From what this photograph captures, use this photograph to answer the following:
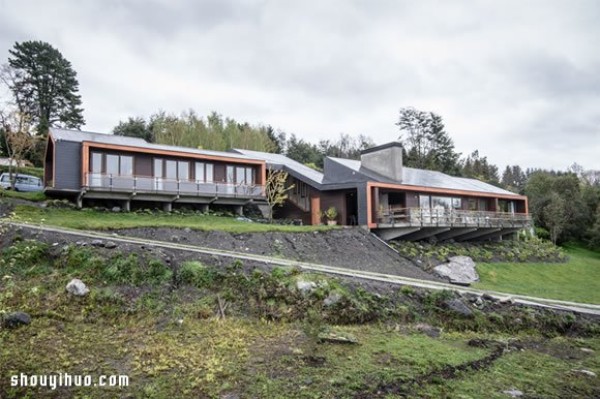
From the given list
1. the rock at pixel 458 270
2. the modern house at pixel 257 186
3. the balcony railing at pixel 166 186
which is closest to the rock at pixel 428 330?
the rock at pixel 458 270

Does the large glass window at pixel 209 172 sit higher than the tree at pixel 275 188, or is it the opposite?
the large glass window at pixel 209 172

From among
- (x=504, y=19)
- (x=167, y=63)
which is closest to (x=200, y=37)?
(x=167, y=63)

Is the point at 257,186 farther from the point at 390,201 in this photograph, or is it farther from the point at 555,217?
the point at 555,217

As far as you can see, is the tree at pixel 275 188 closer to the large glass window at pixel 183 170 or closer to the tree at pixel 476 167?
the large glass window at pixel 183 170

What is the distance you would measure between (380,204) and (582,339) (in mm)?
16558

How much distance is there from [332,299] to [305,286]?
2.75 ft

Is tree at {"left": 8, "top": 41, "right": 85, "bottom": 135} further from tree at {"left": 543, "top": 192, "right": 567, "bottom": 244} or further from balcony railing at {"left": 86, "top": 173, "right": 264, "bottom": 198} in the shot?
tree at {"left": 543, "top": 192, "right": 567, "bottom": 244}

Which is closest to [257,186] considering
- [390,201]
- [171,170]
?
[171,170]

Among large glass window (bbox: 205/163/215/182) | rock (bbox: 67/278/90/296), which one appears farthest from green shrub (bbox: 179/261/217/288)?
large glass window (bbox: 205/163/215/182)

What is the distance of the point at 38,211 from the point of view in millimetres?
19531

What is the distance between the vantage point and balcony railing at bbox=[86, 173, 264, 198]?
22.1 meters

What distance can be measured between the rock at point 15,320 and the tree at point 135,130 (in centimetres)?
4679

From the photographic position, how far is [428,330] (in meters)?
10.5

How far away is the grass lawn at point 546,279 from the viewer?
18.3m
